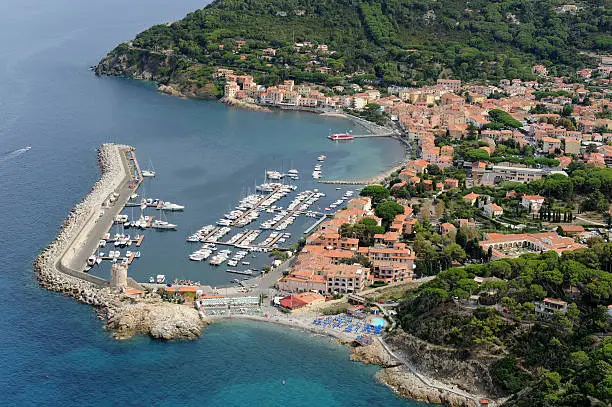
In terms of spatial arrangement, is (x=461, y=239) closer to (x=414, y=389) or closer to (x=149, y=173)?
(x=414, y=389)

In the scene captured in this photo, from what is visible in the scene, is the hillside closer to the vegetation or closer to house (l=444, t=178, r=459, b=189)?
house (l=444, t=178, r=459, b=189)

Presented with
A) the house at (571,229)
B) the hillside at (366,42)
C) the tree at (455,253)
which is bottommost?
the tree at (455,253)

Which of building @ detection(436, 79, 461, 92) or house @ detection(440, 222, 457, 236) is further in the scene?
building @ detection(436, 79, 461, 92)

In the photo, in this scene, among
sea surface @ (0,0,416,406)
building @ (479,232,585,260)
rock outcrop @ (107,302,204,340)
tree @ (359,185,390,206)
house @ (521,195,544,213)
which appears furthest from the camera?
tree @ (359,185,390,206)

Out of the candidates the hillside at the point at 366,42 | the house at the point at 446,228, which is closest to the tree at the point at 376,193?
the house at the point at 446,228

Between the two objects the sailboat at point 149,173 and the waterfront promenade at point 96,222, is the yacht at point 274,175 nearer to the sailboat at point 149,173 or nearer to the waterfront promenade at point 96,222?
the sailboat at point 149,173

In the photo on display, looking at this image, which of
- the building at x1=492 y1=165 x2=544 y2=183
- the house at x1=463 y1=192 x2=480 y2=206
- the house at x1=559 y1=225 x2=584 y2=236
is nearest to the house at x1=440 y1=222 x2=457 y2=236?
the house at x1=463 y1=192 x2=480 y2=206

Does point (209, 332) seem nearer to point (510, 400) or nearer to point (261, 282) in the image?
point (261, 282)
